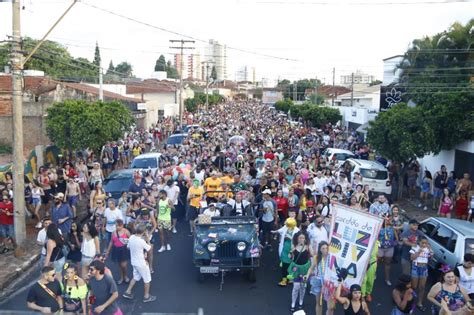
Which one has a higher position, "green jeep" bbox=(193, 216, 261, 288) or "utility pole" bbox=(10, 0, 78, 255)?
"utility pole" bbox=(10, 0, 78, 255)

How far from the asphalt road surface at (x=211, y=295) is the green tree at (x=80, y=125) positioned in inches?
417

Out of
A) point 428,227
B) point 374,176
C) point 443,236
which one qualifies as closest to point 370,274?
point 443,236

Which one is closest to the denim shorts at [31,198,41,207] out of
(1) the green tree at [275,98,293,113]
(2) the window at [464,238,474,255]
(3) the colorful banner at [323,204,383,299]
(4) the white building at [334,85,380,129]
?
(3) the colorful banner at [323,204,383,299]

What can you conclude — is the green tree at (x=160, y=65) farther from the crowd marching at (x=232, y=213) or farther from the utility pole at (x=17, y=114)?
the utility pole at (x=17, y=114)

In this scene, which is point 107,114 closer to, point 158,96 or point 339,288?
point 339,288

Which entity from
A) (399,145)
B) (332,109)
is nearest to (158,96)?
(332,109)

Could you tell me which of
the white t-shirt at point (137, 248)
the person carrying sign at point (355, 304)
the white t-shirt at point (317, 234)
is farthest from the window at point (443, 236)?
the white t-shirt at point (137, 248)

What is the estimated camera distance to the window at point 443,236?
1034cm

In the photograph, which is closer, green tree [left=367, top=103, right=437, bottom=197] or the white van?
green tree [left=367, top=103, right=437, bottom=197]

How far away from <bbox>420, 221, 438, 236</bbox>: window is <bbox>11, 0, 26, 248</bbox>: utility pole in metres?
9.87

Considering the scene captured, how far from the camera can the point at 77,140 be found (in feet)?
71.3

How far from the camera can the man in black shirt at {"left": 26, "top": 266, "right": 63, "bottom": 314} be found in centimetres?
697

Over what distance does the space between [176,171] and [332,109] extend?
1263 inches

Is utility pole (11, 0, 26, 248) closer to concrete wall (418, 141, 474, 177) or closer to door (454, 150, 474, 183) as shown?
concrete wall (418, 141, 474, 177)
